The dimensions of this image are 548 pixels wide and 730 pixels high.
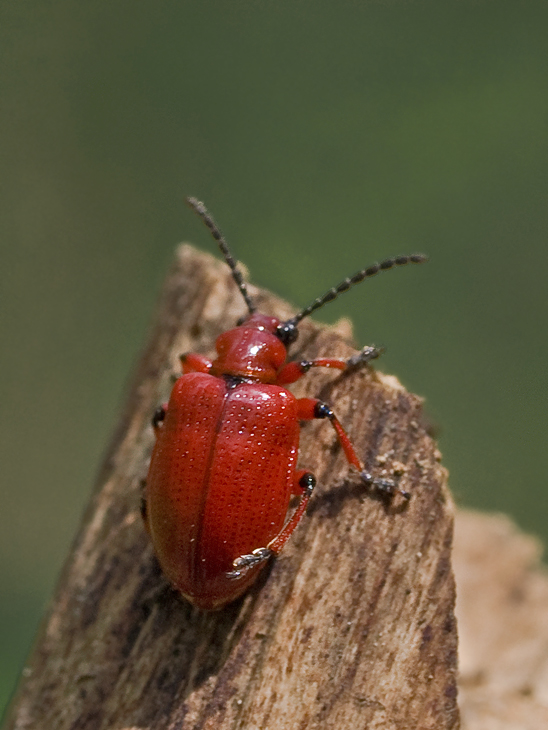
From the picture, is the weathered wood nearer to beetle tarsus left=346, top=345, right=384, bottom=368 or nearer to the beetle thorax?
beetle tarsus left=346, top=345, right=384, bottom=368

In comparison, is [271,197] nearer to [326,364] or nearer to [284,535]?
[326,364]

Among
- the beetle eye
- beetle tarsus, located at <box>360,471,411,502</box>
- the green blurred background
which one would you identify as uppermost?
the green blurred background

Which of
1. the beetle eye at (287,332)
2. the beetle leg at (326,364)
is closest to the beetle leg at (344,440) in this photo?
the beetle leg at (326,364)

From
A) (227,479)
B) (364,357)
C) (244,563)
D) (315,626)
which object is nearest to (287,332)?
(364,357)

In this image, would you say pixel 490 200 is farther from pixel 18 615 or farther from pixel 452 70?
pixel 18 615

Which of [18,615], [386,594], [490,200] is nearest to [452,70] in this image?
[490,200]

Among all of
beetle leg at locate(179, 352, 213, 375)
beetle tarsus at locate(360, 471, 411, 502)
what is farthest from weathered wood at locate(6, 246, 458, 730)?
beetle leg at locate(179, 352, 213, 375)
